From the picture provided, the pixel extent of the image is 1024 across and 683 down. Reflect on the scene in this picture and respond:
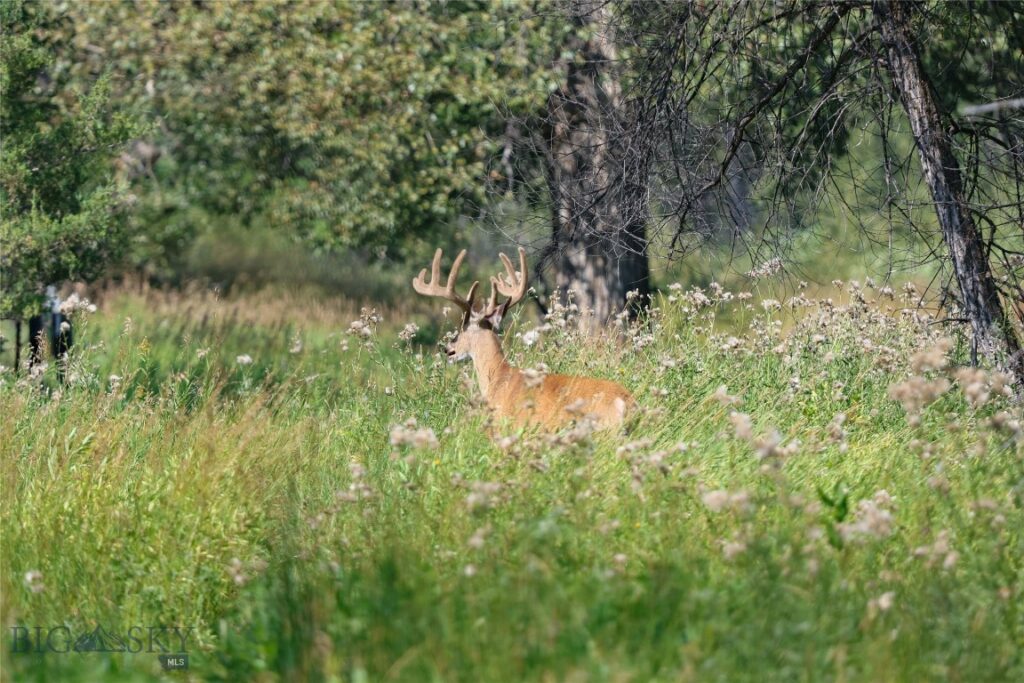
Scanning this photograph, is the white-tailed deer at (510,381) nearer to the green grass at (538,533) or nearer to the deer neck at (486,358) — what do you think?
the deer neck at (486,358)

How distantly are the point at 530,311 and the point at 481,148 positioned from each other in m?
4.44

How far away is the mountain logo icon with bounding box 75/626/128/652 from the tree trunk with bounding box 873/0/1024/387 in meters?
4.87

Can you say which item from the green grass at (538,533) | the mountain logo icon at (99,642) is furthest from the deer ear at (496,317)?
the mountain logo icon at (99,642)

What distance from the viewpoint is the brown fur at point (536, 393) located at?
21.1 ft

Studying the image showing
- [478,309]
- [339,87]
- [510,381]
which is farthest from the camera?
[339,87]

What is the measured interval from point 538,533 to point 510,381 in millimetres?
3610

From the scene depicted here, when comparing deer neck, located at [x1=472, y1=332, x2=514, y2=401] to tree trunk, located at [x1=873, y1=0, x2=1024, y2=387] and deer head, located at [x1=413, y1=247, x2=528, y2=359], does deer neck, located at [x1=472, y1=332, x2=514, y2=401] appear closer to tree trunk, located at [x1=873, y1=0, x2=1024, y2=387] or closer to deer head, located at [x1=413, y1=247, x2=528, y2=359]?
deer head, located at [x1=413, y1=247, x2=528, y2=359]

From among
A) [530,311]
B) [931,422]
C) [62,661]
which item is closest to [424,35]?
[530,311]

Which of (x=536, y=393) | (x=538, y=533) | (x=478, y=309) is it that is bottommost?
(x=536, y=393)

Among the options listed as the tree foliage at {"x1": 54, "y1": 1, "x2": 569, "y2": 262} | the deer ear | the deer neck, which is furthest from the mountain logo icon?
the tree foliage at {"x1": 54, "y1": 1, "x2": 569, "y2": 262}

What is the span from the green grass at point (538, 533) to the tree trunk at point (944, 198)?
0.43m

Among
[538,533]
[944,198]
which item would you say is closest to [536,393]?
[944,198]

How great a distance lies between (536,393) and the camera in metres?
7.21

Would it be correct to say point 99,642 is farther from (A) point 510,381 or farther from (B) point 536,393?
(A) point 510,381
